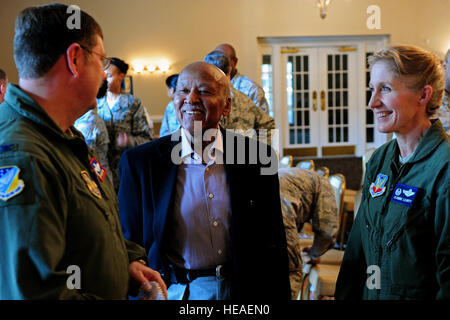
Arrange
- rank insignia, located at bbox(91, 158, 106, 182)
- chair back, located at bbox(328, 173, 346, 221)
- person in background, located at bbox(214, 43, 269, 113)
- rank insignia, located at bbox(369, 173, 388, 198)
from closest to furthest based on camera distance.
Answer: rank insignia, located at bbox(91, 158, 106, 182)
rank insignia, located at bbox(369, 173, 388, 198)
chair back, located at bbox(328, 173, 346, 221)
person in background, located at bbox(214, 43, 269, 113)

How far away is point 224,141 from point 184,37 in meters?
8.25

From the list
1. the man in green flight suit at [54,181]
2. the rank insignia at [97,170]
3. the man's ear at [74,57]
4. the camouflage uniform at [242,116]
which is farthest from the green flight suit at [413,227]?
the camouflage uniform at [242,116]

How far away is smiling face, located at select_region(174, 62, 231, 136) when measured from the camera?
163cm

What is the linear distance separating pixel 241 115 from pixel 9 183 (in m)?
1.99

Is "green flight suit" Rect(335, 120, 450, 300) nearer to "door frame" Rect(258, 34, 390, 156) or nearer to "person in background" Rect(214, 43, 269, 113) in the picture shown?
"person in background" Rect(214, 43, 269, 113)

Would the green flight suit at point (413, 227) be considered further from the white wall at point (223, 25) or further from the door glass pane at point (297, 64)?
the door glass pane at point (297, 64)

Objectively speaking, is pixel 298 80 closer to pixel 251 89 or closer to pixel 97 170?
pixel 251 89

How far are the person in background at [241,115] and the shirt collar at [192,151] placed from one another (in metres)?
1.01

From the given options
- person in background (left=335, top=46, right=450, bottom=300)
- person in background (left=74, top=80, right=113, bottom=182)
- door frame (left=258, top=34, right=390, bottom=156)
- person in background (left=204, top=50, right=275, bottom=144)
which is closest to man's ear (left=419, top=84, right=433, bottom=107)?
person in background (left=335, top=46, right=450, bottom=300)

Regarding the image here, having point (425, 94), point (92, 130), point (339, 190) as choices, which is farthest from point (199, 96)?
point (339, 190)

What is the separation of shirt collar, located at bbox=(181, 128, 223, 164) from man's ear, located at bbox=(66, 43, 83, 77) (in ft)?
2.08

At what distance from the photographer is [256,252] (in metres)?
1.61

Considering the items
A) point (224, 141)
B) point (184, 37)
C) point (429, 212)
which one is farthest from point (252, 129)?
point (184, 37)
